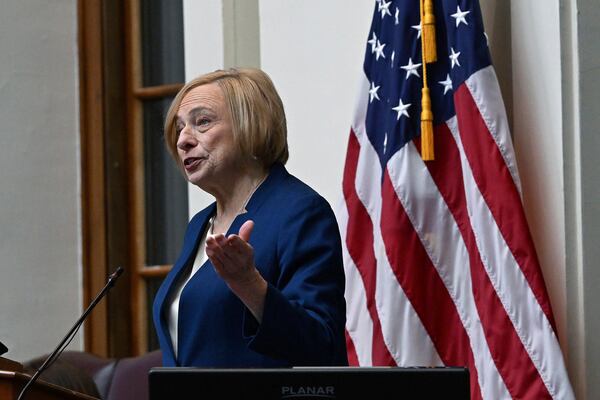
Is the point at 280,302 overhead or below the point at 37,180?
below

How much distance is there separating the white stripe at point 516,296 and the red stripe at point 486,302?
0.08ft

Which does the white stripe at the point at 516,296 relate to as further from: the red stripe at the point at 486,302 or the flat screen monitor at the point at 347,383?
the flat screen monitor at the point at 347,383

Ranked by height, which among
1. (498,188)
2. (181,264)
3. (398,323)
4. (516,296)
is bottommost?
(398,323)

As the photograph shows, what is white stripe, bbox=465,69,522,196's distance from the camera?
4527 millimetres

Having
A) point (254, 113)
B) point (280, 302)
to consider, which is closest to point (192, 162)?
point (254, 113)

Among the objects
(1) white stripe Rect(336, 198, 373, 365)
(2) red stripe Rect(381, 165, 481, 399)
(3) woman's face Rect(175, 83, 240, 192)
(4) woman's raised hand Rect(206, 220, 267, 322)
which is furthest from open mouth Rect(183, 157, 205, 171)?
(1) white stripe Rect(336, 198, 373, 365)

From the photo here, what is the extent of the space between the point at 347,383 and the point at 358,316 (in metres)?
2.50

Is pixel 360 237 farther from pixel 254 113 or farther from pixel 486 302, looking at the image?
pixel 254 113

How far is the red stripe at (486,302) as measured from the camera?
4387 mm

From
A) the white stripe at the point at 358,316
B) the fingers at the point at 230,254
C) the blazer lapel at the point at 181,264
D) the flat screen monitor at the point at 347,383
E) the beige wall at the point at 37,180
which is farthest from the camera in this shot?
the beige wall at the point at 37,180

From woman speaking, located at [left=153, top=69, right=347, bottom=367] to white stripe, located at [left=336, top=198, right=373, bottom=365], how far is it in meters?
1.51

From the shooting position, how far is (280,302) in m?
2.80

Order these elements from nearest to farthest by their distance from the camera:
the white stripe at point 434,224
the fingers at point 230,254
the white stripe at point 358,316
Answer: the fingers at point 230,254
the white stripe at point 434,224
the white stripe at point 358,316

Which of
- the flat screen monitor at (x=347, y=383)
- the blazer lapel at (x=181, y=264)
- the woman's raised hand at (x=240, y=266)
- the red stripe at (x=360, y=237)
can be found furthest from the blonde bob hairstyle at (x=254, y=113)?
the red stripe at (x=360, y=237)
